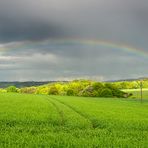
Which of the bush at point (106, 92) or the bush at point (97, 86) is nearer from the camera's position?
the bush at point (106, 92)

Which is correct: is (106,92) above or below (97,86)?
below

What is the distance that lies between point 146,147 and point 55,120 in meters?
12.5

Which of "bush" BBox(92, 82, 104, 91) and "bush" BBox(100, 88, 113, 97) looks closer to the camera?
"bush" BBox(100, 88, 113, 97)

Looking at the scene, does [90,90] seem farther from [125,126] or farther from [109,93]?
[125,126]

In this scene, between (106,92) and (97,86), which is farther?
(97,86)

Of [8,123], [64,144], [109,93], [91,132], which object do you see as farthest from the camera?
[109,93]

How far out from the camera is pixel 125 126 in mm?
27891

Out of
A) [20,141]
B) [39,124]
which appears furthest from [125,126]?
[20,141]

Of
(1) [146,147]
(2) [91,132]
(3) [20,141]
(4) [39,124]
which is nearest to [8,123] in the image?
(4) [39,124]

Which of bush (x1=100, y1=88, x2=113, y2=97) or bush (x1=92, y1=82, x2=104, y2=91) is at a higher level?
bush (x1=92, y1=82, x2=104, y2=91)

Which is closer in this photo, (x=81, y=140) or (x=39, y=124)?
(x=81, y=140)

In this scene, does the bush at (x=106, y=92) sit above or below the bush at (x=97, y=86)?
below

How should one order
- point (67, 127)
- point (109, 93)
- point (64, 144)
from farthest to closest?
point (109, 93) < point (67, 127) < point (64, 144)

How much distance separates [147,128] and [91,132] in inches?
265
